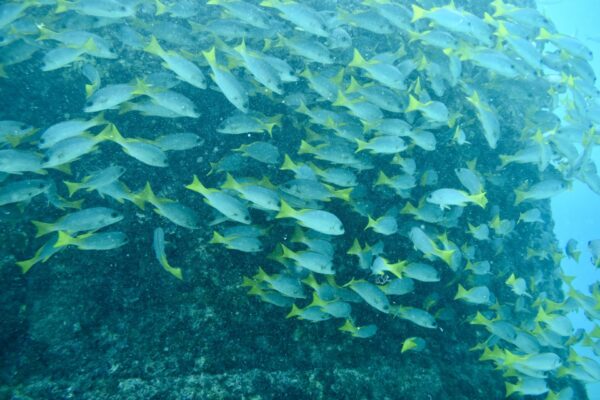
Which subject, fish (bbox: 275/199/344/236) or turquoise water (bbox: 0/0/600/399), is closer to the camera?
turquoise water (bbox: 0/0/600/399)

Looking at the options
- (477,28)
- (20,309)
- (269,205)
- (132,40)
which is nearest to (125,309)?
(20,309)

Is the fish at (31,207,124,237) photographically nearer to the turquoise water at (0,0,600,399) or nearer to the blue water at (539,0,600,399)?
the turquoise water at (0,0,600,399)

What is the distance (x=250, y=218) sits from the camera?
3830 mm

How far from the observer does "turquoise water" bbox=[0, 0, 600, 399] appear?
362 centimetres

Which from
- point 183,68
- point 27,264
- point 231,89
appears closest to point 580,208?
point 231,89

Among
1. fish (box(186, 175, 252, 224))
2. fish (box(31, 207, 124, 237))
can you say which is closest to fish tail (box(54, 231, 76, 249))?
fish (box(31, 207, 124, 237))

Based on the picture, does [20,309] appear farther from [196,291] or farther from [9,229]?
[196,291]

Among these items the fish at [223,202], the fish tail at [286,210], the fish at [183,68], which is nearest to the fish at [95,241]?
the fish at [223,202]

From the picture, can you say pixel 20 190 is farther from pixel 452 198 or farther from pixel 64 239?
pixel 452 198

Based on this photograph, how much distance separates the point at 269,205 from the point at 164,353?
196 cm

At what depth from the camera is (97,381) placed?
3.27m

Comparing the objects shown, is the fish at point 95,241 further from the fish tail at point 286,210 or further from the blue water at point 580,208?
the blue water at point 580,208

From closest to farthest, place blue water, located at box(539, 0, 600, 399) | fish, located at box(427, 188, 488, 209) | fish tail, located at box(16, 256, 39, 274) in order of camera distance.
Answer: fish tail, located at box(16, 256, 39, 274)
fish, located at box(427, 188, 488, 209)
blue water, located at box(539, 0, 600, 399)

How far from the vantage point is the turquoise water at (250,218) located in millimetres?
3617
